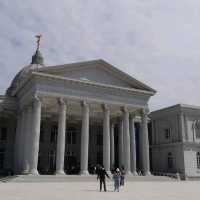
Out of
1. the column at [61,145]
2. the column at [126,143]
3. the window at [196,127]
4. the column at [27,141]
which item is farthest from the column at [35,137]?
the window at [196,127]

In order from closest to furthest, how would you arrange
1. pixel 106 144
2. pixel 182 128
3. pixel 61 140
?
pixel 61 140, pixel 106 144, pixel 182 128

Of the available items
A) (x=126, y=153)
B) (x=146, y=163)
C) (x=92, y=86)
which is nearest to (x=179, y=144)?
(x=146, y=163)

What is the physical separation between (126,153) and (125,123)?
3980 millimetres

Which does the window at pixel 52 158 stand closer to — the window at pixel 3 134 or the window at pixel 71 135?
the window at pixel 71 135

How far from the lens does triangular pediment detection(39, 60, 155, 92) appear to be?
37125 mm

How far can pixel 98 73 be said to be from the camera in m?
39.9

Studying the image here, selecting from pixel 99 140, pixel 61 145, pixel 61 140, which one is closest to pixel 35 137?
pixel 61 140

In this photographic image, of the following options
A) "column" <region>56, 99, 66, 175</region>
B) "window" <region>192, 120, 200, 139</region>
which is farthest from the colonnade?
"window" <region>192, 120, 200, 139</region>

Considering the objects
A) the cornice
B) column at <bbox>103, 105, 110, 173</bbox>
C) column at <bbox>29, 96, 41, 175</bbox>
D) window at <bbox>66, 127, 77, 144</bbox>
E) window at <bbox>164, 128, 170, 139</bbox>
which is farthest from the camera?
window at <bbox>164, 128, 170, 139</bbox>

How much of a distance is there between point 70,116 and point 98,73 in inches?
414

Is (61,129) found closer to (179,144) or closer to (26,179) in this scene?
(26,179)

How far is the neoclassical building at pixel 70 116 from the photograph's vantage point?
3484cm

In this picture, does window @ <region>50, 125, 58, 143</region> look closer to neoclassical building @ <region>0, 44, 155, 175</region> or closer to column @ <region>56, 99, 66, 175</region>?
neoclassical building @ <region>0, 44, 155, 175</region>

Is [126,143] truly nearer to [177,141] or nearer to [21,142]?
[21,142]
